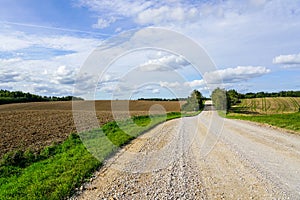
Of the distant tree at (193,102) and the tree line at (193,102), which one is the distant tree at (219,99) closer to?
the tree line at (193,102)

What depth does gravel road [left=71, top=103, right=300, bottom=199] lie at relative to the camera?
24.5 feet

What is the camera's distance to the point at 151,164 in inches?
421

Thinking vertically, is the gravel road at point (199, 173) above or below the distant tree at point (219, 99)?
below

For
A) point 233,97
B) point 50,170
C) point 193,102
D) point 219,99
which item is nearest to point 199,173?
point 50,170

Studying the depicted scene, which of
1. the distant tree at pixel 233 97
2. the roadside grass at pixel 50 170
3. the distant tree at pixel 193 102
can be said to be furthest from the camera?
the distant tree at pixel 233 97

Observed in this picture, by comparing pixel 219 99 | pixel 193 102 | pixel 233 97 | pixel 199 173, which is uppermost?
pixel 233 97

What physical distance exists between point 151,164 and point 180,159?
1309 millimetres

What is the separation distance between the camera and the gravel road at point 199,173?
24.5 ft

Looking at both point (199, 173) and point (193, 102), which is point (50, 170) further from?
point (193, 102)

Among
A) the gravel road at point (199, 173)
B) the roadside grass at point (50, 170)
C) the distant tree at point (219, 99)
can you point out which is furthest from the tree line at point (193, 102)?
the gravel road at point (199, 173)

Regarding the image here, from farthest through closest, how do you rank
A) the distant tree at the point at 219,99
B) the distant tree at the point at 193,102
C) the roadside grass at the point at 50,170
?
the distant tree at the point at 219,99
the distant tree at the point at 193,102
the roadside grass at the point at 50,170

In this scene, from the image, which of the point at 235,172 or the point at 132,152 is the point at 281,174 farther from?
the point at 132,152

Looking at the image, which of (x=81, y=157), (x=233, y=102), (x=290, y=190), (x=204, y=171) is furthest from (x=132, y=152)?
(x=233, y=102)

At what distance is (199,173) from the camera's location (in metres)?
9.28
